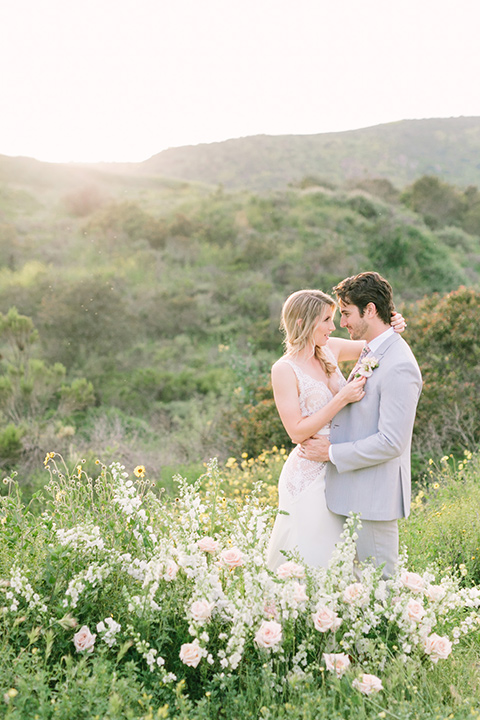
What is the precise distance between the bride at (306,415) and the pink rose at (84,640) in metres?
1.20

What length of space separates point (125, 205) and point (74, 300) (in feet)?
31.5

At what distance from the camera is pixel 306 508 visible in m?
3.25

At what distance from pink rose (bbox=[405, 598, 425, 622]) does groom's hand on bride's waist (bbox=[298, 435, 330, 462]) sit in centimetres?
89

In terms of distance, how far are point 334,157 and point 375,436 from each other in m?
55.8

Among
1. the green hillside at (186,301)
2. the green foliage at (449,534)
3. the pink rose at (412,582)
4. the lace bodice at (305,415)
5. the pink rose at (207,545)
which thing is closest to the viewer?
the pink rose at (412,582)

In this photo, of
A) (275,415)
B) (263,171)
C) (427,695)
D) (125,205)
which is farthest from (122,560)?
(263,171)

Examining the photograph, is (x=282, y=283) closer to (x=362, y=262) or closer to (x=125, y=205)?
(x=362, y=262)

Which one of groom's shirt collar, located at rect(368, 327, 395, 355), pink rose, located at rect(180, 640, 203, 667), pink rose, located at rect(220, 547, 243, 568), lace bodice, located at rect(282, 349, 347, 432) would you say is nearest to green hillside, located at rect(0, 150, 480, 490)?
lace bodice, located at rect(282, 349, 347, 432)

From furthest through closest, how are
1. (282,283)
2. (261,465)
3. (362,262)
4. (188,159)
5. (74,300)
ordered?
(188,159) < (362,262) < (282,283) < (74,300) < (261,465)

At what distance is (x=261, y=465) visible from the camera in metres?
7.22

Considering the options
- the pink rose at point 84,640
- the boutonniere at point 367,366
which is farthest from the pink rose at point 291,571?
the boutonniere at point 367,366

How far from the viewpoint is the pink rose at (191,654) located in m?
2.32

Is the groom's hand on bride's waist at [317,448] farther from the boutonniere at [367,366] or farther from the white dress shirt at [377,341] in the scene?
the boutonniere at [367,366]

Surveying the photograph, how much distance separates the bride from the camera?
127 inches
